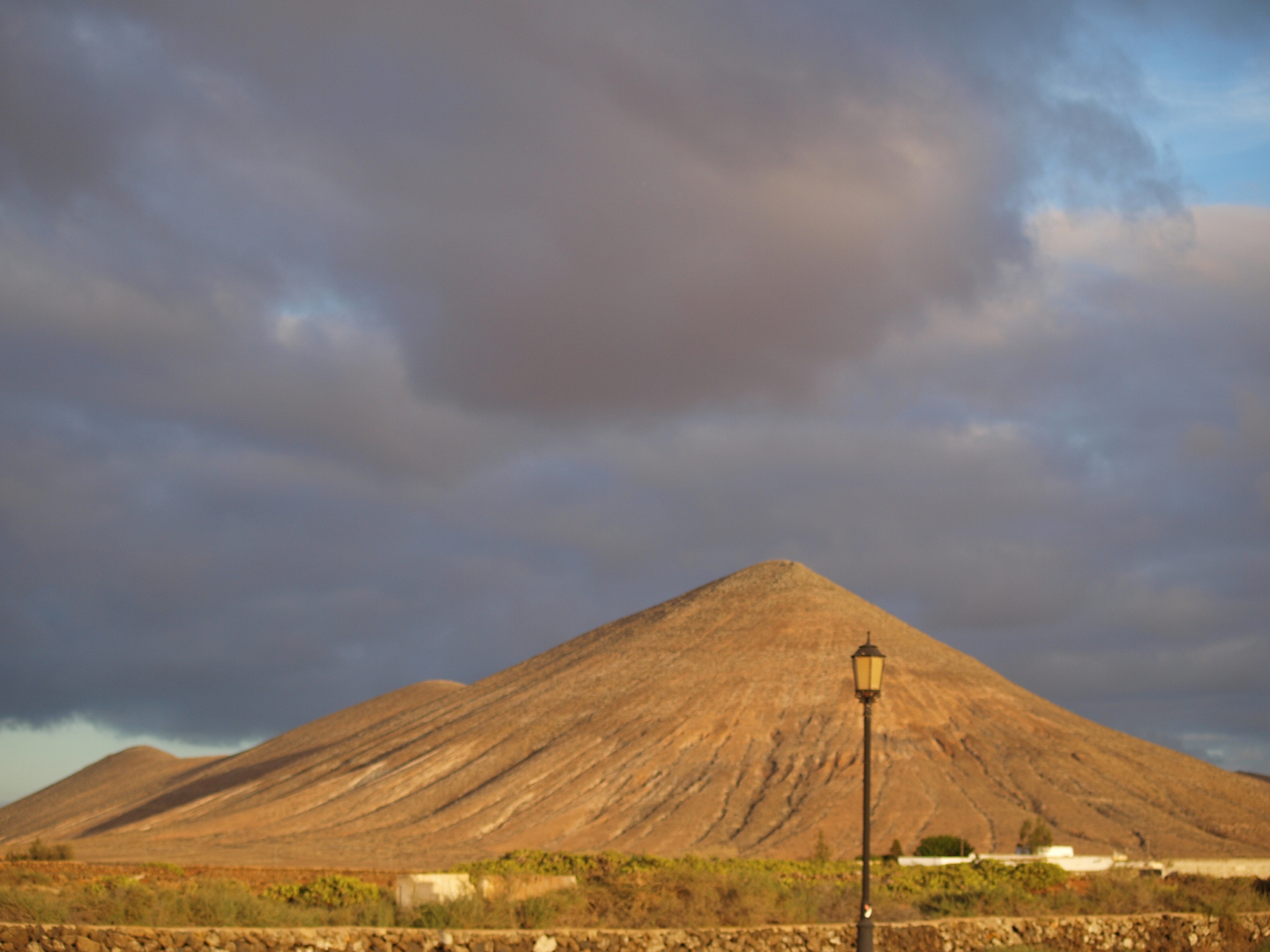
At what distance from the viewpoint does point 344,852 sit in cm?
6431

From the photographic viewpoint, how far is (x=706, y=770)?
250 ft

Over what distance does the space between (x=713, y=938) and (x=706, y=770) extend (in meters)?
61.2

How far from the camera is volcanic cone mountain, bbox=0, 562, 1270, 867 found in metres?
67.2

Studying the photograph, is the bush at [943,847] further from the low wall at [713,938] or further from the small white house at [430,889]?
the small white house at [430,889]

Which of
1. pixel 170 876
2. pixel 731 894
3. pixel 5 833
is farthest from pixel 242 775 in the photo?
pixel 731 894

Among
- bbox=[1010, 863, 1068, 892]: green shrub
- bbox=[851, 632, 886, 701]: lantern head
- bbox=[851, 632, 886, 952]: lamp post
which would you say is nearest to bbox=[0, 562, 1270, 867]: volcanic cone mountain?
bbox=[1010, 863, 1068, 892]: green shrub

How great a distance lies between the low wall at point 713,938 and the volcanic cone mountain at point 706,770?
43.0 metres

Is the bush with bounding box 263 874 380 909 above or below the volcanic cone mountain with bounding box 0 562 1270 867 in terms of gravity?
below

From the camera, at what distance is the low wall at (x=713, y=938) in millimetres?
13938

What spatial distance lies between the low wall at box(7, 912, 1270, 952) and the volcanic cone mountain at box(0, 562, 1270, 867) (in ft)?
141

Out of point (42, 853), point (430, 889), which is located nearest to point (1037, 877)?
point (430, 889)

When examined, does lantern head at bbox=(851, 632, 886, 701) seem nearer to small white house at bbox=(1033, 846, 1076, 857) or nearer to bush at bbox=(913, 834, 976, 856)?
small white house at bbox=(1033, 846, 1076, 857)

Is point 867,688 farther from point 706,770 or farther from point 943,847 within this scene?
point 706,770

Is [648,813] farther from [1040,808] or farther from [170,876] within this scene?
[170,876]
